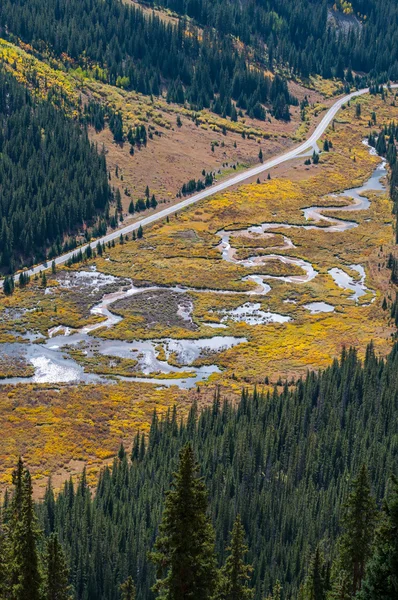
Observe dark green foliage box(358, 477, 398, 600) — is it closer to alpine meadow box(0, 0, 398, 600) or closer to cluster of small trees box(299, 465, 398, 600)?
alpine meadow box(0, 0, 398, 600)

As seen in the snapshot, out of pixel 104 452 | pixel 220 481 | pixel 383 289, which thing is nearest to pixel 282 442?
pixel 220 481

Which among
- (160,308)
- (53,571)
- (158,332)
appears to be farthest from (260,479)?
(160,308)

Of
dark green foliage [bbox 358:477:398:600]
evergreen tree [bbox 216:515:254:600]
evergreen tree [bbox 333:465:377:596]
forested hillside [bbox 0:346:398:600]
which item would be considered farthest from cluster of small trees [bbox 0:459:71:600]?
forested hillside [bbox 0:346:398:600]

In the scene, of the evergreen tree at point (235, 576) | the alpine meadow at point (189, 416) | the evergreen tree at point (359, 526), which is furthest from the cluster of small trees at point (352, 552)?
the evergreen tree at point (235, 576)

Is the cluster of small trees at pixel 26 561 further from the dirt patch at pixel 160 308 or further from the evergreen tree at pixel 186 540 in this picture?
the dirt patch at pixel 160 308

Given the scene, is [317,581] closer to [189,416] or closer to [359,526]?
[359,526]

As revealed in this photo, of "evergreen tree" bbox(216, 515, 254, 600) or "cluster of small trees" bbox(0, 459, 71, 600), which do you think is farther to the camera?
"evergreen tree" bbox(216, 515, 254, 600)

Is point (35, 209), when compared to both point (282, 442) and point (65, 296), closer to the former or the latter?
point (65, 296)
